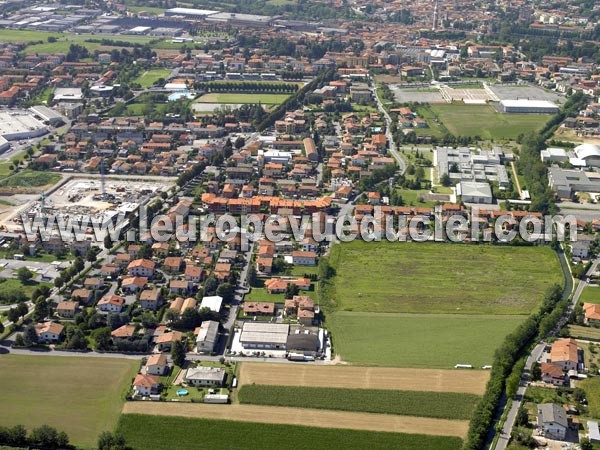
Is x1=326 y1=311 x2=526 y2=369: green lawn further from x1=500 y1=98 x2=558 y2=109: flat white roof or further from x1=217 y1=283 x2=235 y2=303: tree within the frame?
x1=500 y1=98 x2=558 y2=109: flat white roof

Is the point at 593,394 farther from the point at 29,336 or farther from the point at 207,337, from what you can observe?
the point at 29,336

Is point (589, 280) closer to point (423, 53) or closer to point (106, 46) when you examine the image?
point (423, 53)

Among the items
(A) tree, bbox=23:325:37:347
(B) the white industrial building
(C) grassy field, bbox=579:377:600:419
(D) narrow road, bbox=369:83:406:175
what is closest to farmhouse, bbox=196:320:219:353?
(A) tree, bbox=23:325:37:347

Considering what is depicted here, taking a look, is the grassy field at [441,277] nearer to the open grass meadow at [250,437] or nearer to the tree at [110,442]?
the open grass meadow at [250,437]

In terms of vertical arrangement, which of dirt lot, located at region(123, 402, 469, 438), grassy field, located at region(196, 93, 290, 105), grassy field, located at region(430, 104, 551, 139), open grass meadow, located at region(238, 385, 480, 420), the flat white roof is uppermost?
the flat white roof

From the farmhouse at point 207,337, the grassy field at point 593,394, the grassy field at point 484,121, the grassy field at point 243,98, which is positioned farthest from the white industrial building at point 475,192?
the grassy field at point 243,98

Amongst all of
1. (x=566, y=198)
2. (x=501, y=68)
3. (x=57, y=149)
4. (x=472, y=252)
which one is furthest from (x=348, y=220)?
(x=501, y=68)
